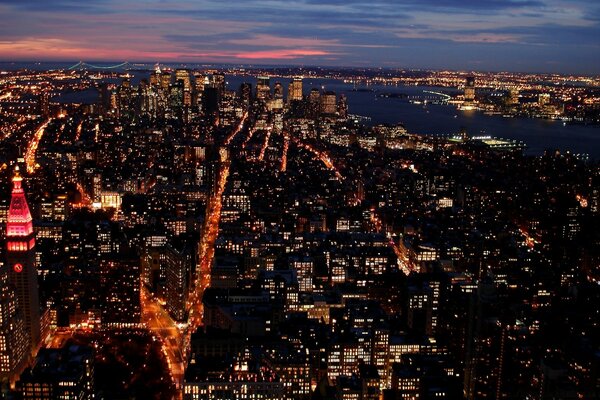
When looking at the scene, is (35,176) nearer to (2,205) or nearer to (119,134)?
(2,205)

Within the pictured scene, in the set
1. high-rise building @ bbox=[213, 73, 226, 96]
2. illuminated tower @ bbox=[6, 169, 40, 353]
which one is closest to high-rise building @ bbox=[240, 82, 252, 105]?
high-rise building @ bbox=[213, 73, 226, 96]

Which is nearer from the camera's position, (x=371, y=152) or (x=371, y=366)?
(x=371, y=366)

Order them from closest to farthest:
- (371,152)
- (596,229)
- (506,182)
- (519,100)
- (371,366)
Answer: (371,366), (596,229), (506,182), (371,152), (519,100)

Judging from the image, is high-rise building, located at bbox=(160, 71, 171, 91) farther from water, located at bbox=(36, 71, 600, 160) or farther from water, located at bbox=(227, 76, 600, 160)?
water, located at bbox=(227, 76, 600, 160)

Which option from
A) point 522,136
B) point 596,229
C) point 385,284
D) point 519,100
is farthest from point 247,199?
point 519,100

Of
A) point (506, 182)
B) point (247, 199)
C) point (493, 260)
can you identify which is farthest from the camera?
point (506, 182)

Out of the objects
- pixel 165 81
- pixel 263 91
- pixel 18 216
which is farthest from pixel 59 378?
pixel 263 91
